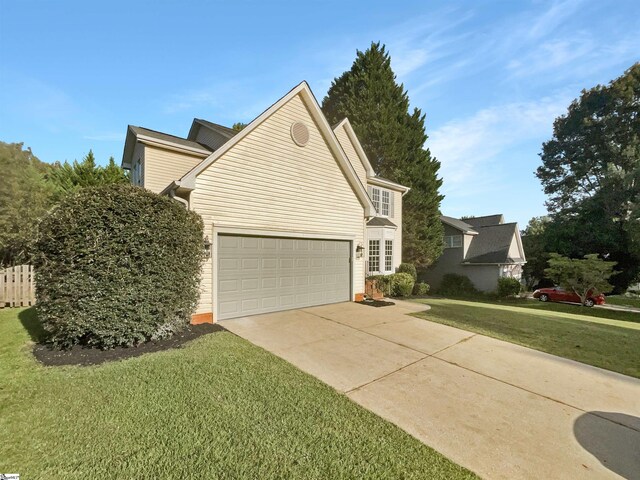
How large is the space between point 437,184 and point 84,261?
20132 mm

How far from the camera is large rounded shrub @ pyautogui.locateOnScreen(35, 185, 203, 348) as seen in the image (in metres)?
4.92

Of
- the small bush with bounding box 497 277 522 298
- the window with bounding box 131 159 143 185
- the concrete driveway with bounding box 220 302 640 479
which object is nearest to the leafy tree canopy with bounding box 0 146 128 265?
the window with bounding box 131 159 143 185

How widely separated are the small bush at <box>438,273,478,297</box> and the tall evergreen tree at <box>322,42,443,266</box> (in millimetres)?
3674

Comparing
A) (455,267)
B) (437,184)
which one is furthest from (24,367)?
(455,267)

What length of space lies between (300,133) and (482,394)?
8.10 metres

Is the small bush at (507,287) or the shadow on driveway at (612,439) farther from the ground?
the shadow on driveway at (612,439)

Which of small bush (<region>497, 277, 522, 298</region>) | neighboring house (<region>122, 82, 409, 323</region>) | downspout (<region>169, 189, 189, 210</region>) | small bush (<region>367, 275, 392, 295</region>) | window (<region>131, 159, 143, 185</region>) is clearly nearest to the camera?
downspout (<region>169, 189, 189, 210</region>)

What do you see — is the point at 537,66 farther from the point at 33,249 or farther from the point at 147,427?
the point at 33,249

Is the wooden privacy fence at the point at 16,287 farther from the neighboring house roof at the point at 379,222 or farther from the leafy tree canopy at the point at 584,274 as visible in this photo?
the leafy tree canopy at the point at 584,274

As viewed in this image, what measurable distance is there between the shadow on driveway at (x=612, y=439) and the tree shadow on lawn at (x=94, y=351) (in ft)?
20.1

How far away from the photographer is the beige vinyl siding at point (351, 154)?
15284 millimetres

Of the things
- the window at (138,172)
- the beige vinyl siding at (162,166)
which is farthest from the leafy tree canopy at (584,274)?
the window at (138,172)

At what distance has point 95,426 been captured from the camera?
2961 mm

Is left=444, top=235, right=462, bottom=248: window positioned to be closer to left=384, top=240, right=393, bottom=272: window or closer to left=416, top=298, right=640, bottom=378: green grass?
left=384, top=240, right=393, bottom=272: window
